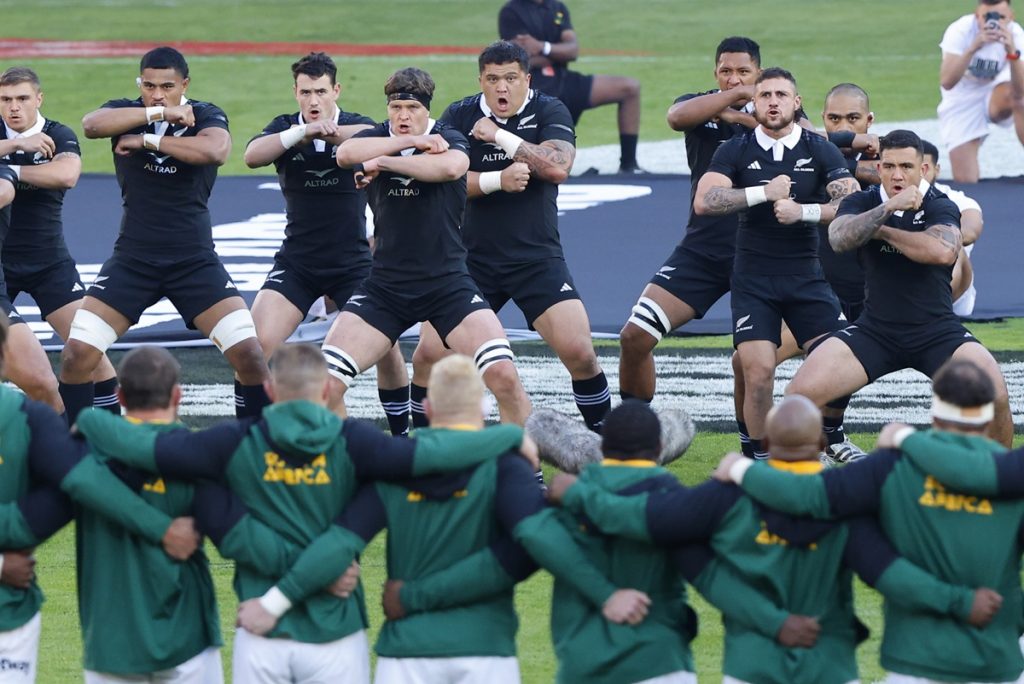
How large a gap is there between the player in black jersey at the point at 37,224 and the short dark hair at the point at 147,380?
3.66 m

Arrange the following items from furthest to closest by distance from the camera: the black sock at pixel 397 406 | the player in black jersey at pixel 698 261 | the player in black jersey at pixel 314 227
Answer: the black sock at pixel 397 406 → the player in black jersey at pixel 698 261 → the player in black jersey at pixel 314 227

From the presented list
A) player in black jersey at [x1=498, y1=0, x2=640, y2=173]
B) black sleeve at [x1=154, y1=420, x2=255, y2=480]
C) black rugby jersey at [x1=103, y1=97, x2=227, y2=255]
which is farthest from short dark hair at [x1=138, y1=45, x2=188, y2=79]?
player in black jersey at [x1=498, y1=0, x2=640, y2=173]

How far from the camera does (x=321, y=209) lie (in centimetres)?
1003

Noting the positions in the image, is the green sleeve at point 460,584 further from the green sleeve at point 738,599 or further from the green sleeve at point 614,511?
the green sleeve at point 738,599

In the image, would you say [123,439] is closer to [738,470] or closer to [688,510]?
[688,510]

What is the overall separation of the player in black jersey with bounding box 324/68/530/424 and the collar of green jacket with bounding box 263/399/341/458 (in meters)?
3.16

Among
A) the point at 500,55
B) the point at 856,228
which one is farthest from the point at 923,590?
the point at 500,55

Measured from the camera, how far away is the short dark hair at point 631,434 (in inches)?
221

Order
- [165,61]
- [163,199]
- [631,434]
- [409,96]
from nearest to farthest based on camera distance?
[631,434] → [409,96] → [165,61] → [163,199]

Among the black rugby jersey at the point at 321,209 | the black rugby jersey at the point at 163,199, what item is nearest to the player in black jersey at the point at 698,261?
the black rugby jersey at the point at 321,209

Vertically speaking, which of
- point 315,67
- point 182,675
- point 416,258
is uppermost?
point 315,67

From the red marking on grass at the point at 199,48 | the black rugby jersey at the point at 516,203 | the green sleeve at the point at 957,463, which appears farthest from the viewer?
the red marking on grass at the point at 199,48

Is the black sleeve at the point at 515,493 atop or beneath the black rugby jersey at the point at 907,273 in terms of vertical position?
beneath

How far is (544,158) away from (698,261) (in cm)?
108
